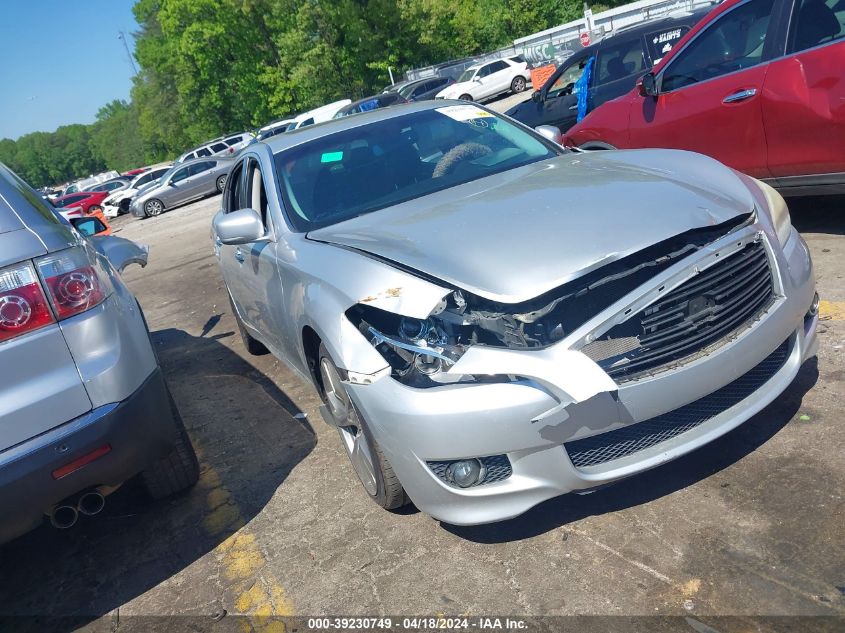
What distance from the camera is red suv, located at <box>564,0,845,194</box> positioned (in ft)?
16.2

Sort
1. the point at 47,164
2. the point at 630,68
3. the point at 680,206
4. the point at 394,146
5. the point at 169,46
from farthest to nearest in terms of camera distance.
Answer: the point at 47,164
the point at 169,46
the point at 630,68
the point at 394,146
the point at 680,206

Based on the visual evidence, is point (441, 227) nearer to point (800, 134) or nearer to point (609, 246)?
point (609, 246)

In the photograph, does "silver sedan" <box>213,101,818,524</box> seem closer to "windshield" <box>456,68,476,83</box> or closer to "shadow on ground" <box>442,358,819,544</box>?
"shadow on ground" <box>442,358,819,544</box>

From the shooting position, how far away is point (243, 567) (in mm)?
3293

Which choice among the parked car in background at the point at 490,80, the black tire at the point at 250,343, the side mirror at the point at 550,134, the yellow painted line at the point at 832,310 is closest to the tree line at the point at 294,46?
the parked car in background at the point at 490,80

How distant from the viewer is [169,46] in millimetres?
65625

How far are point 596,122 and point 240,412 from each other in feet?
13.3

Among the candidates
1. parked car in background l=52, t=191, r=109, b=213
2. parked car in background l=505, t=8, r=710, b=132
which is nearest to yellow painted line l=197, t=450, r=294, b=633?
parked car in background l=505, t=8, r=710, b=132

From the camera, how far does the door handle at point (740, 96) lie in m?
5.39

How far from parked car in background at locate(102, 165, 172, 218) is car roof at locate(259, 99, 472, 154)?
3162 centimetres

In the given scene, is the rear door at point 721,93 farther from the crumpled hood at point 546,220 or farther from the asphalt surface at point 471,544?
the crumpled hood at point 546,220

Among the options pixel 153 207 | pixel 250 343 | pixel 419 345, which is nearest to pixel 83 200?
pixel 153 207

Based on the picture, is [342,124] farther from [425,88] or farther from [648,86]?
[425,88]

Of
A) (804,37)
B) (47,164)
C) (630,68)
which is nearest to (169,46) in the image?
(630,68)
